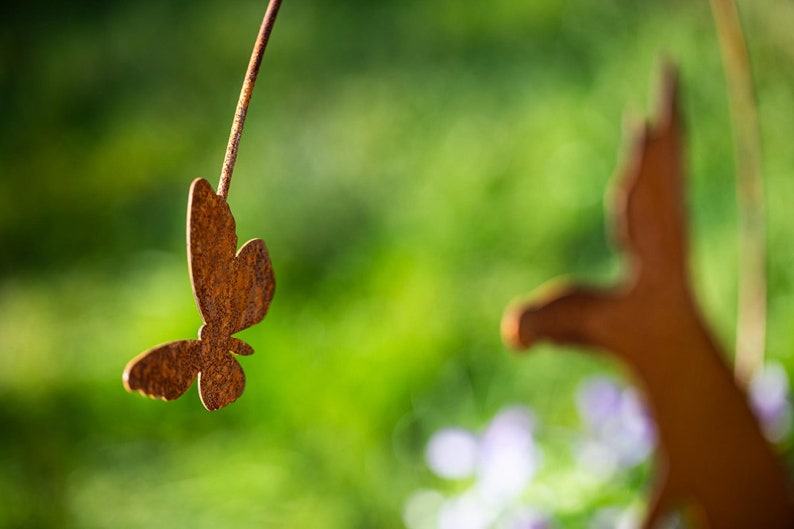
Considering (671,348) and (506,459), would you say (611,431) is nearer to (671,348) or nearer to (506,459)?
(506,459)

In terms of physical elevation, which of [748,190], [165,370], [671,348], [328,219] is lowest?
[165,370]

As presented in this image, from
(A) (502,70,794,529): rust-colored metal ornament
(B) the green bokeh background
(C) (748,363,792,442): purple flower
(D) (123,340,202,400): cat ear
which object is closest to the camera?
(D) (123,340,202,400): cat ear

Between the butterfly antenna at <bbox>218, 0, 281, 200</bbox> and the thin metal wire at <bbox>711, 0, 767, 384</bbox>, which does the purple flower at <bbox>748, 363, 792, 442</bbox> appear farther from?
the butterfly antenna at <bbox>218, 0, 281, 200</bbox>

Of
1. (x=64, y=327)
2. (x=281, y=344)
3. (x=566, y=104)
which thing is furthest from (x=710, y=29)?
(x=64, y=327)

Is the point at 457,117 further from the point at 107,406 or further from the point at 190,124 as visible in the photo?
the point at 107,406

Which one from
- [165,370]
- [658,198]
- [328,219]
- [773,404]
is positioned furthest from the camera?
[328,219]

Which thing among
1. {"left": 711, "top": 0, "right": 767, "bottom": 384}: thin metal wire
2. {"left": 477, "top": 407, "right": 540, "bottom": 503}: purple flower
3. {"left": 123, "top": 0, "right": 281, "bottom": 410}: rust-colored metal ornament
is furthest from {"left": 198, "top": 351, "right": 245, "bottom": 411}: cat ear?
{"left": 477, "top": 407, "right": 540, "bottom": 503}: purple flower

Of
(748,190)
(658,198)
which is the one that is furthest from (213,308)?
(748,190)

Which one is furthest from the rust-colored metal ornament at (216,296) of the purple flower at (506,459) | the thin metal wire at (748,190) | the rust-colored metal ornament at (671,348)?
the purple flower at (506,459)

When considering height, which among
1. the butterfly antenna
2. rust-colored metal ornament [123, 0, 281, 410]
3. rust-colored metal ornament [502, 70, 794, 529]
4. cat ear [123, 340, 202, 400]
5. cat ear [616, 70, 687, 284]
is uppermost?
cat ear [616, 70, 687, 284]
